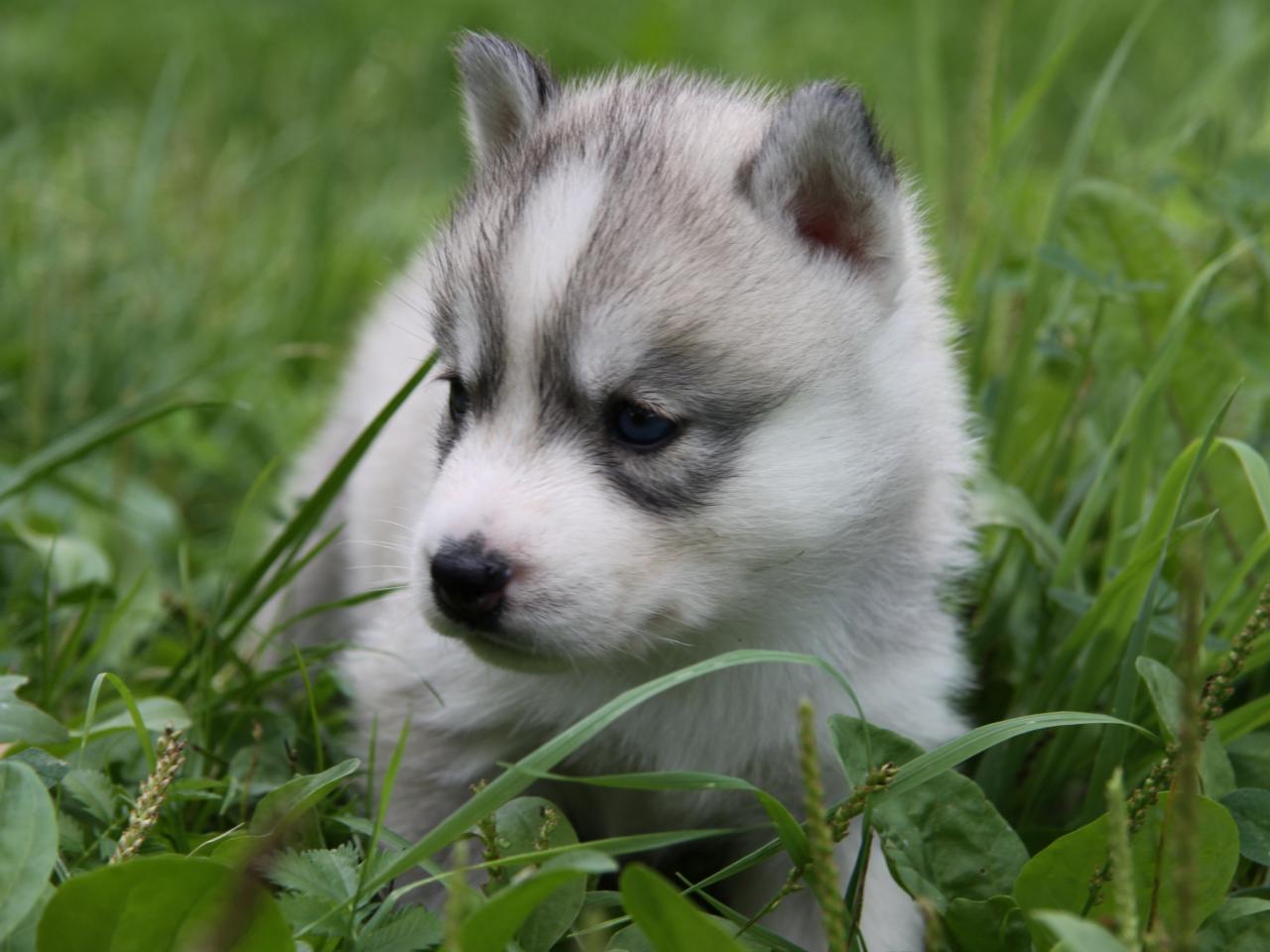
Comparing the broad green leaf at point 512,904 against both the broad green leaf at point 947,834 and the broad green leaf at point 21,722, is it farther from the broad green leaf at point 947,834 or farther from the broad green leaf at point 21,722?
the broad green leaf at point 21,722

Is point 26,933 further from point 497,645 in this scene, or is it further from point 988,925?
point 988,925

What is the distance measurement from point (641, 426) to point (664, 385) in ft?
0.29

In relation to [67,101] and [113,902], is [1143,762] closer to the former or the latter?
[113,902]

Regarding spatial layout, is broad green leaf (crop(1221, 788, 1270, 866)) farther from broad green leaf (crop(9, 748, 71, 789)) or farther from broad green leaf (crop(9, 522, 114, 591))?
broad green leaf (crop(9, 522, 114, 591))

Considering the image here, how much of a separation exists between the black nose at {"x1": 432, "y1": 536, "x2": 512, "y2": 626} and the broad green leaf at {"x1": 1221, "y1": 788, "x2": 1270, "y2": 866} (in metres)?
1.28

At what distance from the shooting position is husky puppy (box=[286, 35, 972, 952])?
7.86 ft

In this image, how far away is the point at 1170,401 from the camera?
3.44 metres

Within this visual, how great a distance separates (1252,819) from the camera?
8.10 ft

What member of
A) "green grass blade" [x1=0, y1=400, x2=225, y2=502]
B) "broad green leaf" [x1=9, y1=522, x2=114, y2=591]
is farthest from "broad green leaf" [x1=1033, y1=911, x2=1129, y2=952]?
"broad green leaf" [x1=9, y1=522, x2=114, y2=591]

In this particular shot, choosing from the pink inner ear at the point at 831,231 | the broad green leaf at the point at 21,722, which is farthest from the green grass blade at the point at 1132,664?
the broad green leaf at the point at 21,722

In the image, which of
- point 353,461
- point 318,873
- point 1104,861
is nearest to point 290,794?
point 318,873

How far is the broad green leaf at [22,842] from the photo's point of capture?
1.98 meters

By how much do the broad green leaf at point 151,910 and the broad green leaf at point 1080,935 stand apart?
995 millimetres

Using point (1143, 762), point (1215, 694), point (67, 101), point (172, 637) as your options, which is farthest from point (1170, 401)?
point (67, 101)
